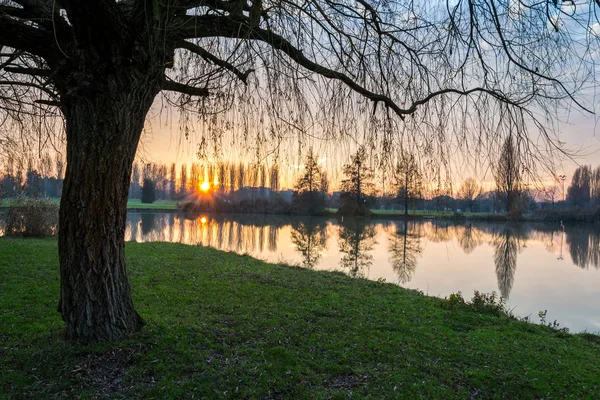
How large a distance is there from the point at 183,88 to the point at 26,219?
13302mm

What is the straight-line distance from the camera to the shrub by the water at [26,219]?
1322cm

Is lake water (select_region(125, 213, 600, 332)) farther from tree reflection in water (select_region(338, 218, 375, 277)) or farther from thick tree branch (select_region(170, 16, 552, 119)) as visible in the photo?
thick tree branch (select_region(170, 16, 552, 119))

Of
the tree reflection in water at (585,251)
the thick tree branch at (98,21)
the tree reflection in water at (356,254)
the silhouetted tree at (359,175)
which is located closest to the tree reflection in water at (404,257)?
the tree reflection in water at (356,254)

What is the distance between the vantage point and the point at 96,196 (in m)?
3.13

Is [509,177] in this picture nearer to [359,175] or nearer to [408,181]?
[408,181]

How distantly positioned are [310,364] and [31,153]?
5.67 m

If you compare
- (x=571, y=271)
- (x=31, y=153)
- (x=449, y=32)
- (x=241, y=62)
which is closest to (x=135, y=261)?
(x=31, y=153)

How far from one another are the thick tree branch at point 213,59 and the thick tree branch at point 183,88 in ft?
1.16

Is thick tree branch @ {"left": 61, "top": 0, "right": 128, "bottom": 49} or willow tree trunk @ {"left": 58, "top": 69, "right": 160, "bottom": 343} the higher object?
thick tree branch @ {"left": 61, "top": 0, "right": 128, "bottom": 49}

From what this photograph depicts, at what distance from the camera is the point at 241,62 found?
225cm

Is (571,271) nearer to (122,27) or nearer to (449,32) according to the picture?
(449,32)

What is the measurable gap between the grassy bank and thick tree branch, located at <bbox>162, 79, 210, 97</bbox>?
241 cm

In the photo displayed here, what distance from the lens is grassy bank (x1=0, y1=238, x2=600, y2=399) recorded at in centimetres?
294

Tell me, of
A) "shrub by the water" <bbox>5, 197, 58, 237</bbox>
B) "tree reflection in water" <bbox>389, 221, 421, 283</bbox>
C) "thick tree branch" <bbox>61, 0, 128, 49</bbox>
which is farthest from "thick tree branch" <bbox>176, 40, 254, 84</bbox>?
"shrub by the water" <bbox>5, 197, 58, 237</bbox>
